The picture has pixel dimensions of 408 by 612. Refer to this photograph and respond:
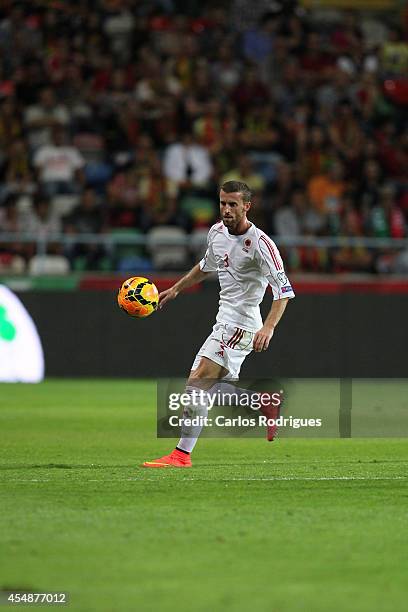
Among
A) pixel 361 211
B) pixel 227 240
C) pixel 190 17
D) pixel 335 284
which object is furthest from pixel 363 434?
pixel 190 17

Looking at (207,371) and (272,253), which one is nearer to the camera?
(272,253)

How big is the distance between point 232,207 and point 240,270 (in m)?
0.53

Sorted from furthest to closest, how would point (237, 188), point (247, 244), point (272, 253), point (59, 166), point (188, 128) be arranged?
point (188, 128) < point (59, 166) < point (247, 244) < point (272, 253) < point (237, 188)

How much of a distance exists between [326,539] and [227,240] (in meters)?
3.58

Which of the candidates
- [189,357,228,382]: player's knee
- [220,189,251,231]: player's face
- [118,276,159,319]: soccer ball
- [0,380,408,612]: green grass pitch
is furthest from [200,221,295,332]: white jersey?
[0,380,408,612]: green grass pitch

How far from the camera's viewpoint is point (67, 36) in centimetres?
2253

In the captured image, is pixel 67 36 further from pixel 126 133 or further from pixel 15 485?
pixel 15 485

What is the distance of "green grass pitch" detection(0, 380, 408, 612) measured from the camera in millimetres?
5566

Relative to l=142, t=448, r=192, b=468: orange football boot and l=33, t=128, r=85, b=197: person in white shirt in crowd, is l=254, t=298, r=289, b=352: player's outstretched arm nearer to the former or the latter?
l=142, t=448, r=192, b=468: orange football boot

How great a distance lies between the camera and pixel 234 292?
9992 millimetres

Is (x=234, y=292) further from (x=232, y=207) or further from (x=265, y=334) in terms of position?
(x=265, y=334)

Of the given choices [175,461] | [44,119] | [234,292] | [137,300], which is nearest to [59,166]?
[44,119]

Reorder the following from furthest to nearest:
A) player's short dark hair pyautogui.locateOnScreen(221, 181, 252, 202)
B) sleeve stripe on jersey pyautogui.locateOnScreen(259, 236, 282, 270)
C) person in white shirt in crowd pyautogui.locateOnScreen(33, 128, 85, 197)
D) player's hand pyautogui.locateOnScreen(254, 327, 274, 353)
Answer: person in white shirt in crowd pyautogui.locateOnScreen(33, 128, 85, 197)
sleeve stripe on jersey pyautogui.locateOnScreen(259, 236, 282, 270)
player's short dark hair pyautogui.locateOnScreen(221, 181, 252, 202)
player's hand pyautogui.locateOnScreen(254, 327, 274, 353)

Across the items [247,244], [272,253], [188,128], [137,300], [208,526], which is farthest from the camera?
[188,128]
